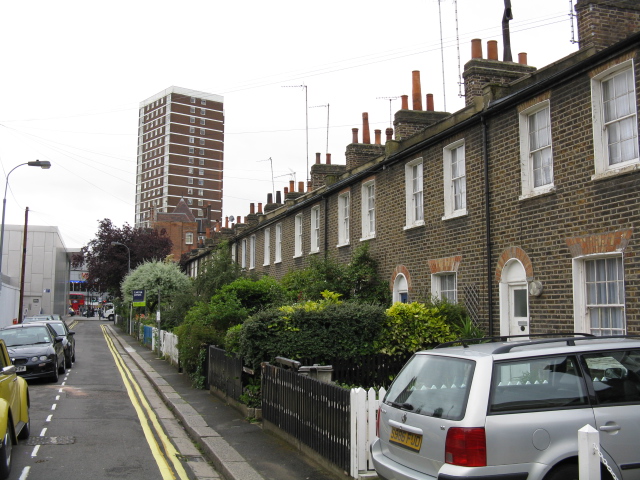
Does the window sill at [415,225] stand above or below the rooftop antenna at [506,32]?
below

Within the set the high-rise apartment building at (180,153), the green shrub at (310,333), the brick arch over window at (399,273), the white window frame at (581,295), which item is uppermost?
the high-rise apartment building at (180,153)

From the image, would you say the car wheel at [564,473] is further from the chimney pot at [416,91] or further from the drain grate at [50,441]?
the chimney pot at [416,91]

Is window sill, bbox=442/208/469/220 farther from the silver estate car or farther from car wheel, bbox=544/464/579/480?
car wheel, bbox=544/464/579/480

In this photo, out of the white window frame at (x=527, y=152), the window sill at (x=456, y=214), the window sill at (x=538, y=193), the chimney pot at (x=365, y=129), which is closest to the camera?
the window sill at (x=538, y=193)

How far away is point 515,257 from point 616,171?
115 inches

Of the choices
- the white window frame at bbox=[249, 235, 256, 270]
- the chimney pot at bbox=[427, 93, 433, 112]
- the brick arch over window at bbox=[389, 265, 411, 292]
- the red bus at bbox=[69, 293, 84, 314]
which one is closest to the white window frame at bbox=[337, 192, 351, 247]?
the brick arch over window at bbox=[389, 265, 411, 292]

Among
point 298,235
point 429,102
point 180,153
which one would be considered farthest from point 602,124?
point 180,153

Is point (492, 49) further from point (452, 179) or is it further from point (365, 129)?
point (365, 129)

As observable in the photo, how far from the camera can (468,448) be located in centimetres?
486

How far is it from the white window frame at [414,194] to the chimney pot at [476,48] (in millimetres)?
2893

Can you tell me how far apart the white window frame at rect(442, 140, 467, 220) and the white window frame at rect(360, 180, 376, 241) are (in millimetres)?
4068

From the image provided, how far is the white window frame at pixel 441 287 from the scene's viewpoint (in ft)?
47.0

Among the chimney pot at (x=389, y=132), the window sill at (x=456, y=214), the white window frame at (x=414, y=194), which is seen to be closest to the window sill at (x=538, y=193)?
the window sill at (x=456, y=214)

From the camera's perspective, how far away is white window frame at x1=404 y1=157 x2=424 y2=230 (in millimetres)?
15983
